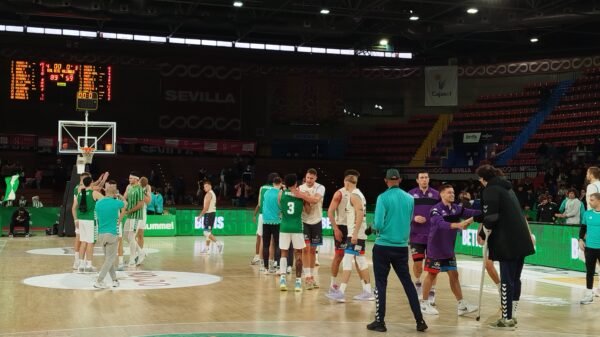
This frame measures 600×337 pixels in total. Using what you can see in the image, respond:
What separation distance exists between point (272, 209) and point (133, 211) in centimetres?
301

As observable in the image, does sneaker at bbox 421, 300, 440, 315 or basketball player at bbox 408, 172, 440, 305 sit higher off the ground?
basketball player at bbox 408, 172, 440, 305

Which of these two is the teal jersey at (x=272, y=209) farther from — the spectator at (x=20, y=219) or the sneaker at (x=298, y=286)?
the spectator at (x=20, y=219)

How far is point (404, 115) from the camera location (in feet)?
136

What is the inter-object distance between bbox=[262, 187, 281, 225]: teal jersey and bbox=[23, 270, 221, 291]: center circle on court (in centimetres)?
148

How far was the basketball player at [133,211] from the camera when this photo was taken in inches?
616

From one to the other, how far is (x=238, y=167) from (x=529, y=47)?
16.6 m

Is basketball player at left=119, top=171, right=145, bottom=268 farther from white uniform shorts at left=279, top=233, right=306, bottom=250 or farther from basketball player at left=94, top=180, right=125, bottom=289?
white uniform shorts at left=279, top=233, right=306, bottom=250

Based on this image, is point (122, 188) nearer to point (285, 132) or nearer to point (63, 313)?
point (285, 132)

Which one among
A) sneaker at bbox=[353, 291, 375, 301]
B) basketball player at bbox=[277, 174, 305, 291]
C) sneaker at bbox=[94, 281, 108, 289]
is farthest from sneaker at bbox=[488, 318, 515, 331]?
sneaker at bbox=[94, 281, 108, 289]

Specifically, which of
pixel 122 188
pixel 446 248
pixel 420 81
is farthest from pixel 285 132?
pixel 446 248

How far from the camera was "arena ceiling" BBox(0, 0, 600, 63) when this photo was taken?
99.7 feet

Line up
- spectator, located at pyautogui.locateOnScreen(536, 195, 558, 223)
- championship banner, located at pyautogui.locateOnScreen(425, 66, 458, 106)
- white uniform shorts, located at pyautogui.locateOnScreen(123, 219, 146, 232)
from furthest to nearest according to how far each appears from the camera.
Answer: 1. championship banner, located at pyautogui.locateOnScreen(425, 66, 458, 106)
2. spectator, located at pyautogui.locateOnScreen(536, 195, 558, 223)
3. white uniform shorts, located at pyautogui.locateOnScreen(123, 219, 146, 232)

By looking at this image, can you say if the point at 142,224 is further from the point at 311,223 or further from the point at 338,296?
the point at 338,296

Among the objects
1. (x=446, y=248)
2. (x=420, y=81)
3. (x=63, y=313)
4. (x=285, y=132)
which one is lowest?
(x=63, y=313)
